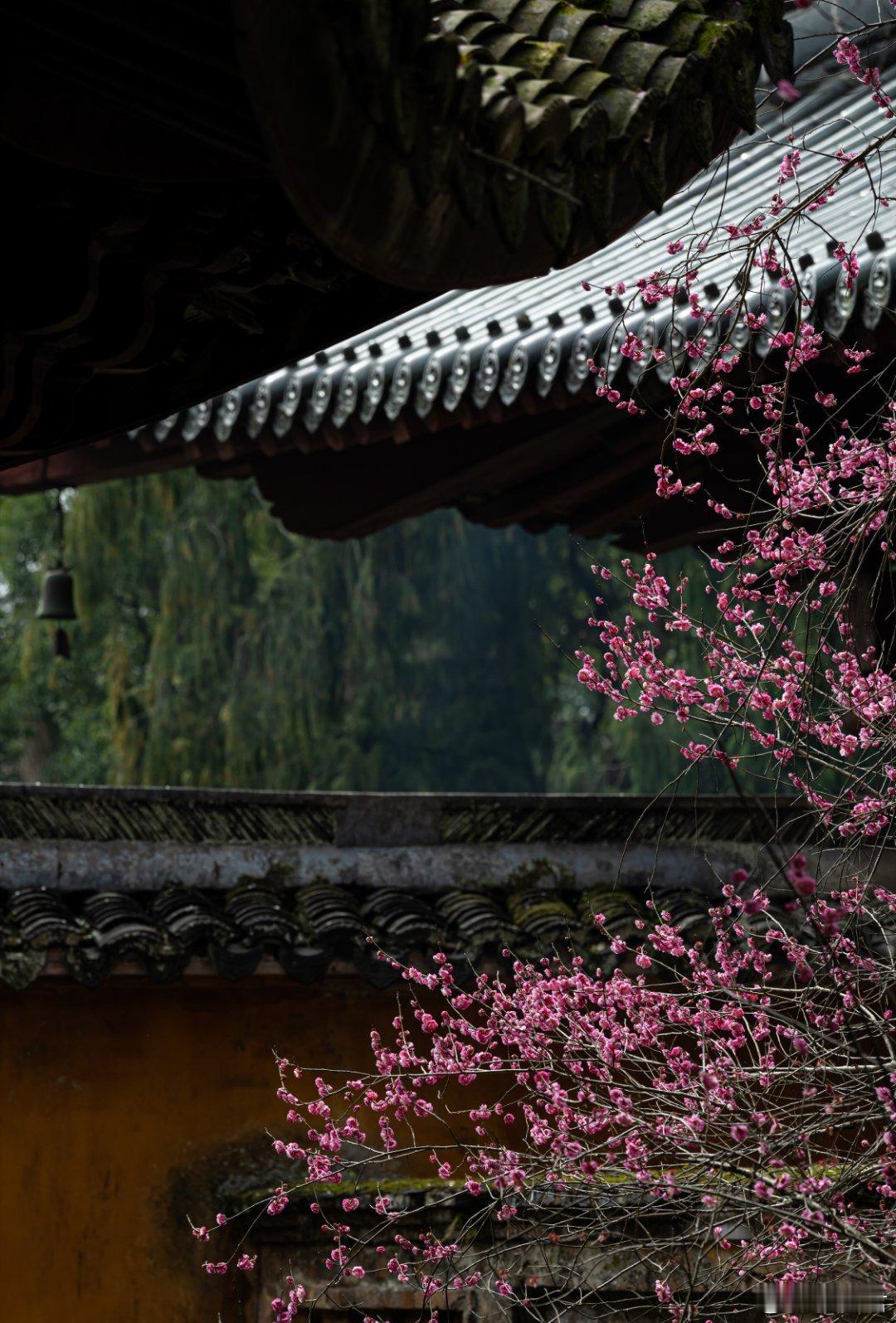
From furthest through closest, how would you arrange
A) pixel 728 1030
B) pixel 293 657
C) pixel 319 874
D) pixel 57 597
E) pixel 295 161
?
1. pixel 293 657
2. pixel 57 597
3. pixel 319 874
4. pixel 728 1030
5. pixel 295 161

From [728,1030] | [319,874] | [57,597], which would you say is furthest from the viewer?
[57,597]

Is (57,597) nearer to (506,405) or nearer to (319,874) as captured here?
(319,874)

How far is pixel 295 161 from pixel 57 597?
22.6ft

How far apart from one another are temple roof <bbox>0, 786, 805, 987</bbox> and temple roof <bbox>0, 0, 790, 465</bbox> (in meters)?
2.54

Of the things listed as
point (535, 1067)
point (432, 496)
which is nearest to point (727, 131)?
point (535, 1067)

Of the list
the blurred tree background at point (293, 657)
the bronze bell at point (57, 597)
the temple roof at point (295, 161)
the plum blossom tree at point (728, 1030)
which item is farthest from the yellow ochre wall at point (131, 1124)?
the blurred tree background at point (293, 657)

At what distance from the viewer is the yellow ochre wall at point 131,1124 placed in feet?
15.6

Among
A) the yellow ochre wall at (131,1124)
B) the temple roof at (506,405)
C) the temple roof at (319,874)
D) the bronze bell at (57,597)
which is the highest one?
the temple roof at (506,405)

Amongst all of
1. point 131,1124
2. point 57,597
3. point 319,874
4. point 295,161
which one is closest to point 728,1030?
point 319,874

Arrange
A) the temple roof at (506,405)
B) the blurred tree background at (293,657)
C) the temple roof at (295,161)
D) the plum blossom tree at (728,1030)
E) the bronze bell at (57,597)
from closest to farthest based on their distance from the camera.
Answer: the temple roof at (295,161)
the plum blossom tree at (728,1030)
the temple roof at (506,405)
the bronze bell at (57,597)
the blurred tree background at (293,657)

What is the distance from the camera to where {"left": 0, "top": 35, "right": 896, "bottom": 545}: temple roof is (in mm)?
4527

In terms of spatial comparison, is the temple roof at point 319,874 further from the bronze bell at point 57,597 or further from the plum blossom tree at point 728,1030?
the bronze bell at point 57,597

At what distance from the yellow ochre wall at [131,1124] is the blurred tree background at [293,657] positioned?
6.53m

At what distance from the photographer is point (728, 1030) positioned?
12.4 feet
